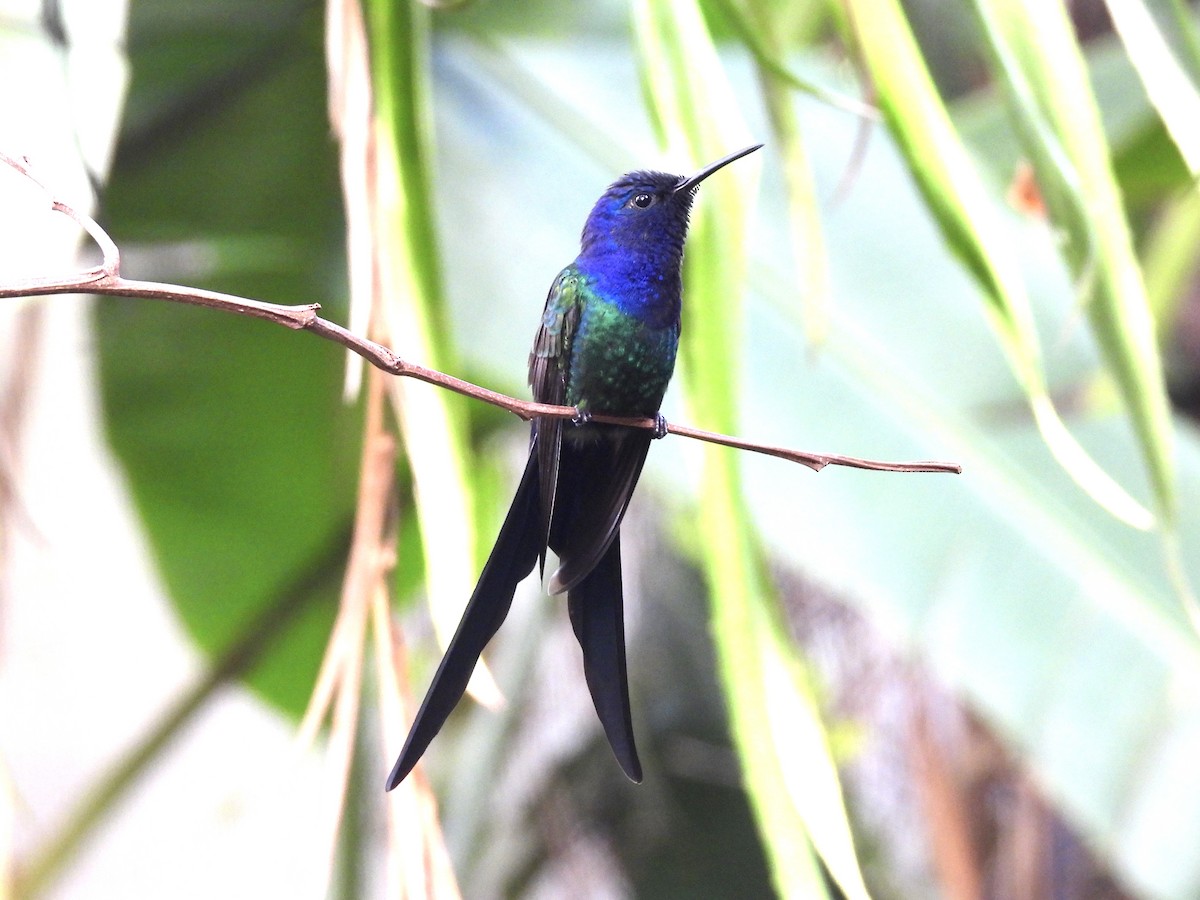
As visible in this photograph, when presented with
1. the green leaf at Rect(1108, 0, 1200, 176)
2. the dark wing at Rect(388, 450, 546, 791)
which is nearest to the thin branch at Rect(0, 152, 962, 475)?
the dark wing at Rect(388, 450, 546, 791)

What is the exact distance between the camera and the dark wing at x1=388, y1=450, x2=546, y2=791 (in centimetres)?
47

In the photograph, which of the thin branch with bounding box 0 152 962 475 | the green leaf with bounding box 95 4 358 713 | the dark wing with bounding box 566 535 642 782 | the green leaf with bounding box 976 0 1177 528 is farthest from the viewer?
the green leaf with bounding box 95 4 358 713

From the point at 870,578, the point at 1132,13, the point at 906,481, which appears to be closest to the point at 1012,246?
the point at 906,481

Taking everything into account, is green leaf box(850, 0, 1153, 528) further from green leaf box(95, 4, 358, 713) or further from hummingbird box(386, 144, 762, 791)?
green leaf box(95, 4, 358, 713)

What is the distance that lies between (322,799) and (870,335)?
939 millimetres

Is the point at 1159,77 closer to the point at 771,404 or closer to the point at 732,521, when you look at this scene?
the point at 732,521

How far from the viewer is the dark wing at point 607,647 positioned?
47 centimetres

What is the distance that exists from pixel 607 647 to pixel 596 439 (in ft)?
0.56

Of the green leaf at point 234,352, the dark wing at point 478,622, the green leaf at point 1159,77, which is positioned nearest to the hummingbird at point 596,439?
A: the dark wing at point 478,622

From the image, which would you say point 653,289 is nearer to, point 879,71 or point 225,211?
point 879,71

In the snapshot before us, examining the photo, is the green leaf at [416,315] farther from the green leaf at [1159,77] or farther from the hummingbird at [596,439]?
the green leaf at [1159,77]

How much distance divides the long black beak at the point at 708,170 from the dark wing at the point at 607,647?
0.19 metres

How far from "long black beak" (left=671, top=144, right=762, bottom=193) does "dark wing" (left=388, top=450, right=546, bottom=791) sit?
0.63 ft

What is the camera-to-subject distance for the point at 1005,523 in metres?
1.22
